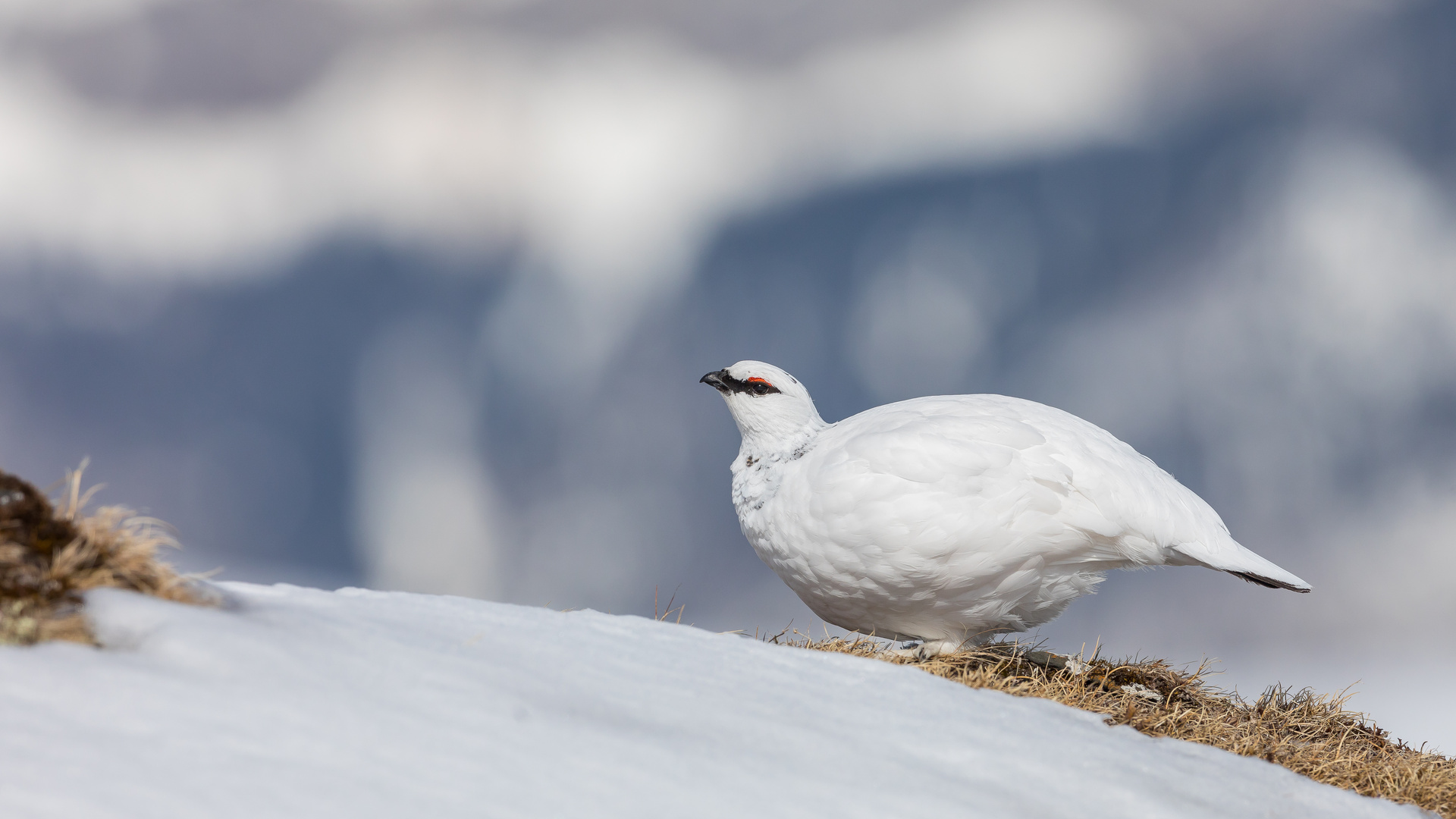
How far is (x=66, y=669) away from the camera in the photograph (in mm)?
2281

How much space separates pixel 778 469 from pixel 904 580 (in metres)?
1.11

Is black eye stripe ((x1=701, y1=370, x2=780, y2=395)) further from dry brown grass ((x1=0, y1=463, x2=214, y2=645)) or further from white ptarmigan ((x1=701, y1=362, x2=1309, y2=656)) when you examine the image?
dry brown grass ((x1=0, y1=463, x2=214, y2=645))

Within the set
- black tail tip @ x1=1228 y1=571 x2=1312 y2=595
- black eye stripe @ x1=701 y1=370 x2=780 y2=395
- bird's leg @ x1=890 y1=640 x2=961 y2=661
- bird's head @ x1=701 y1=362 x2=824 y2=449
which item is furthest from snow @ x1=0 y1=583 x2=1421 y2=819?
black eye stripe @ x1=701 y1=370 x2=780 y2=395

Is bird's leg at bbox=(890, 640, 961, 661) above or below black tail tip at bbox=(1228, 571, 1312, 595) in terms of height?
below

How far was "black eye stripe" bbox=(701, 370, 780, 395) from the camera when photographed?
596 centimetres

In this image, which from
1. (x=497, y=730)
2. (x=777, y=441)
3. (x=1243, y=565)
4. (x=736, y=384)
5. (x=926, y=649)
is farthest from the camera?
(x=736, y=384)

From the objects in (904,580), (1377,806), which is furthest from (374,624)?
(1377,806)

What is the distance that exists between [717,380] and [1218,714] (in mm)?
3549

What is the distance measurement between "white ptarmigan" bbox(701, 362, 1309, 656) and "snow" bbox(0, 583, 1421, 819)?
A: 98cm

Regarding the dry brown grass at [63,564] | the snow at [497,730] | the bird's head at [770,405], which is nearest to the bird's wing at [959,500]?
the bird's head at [770,405]

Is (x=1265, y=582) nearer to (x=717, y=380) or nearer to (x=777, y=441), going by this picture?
(x=777, y=441)

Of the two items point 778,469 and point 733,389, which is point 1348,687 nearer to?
point 778,469

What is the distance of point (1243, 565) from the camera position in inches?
199

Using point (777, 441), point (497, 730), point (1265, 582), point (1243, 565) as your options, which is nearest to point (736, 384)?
point (777, 441)
